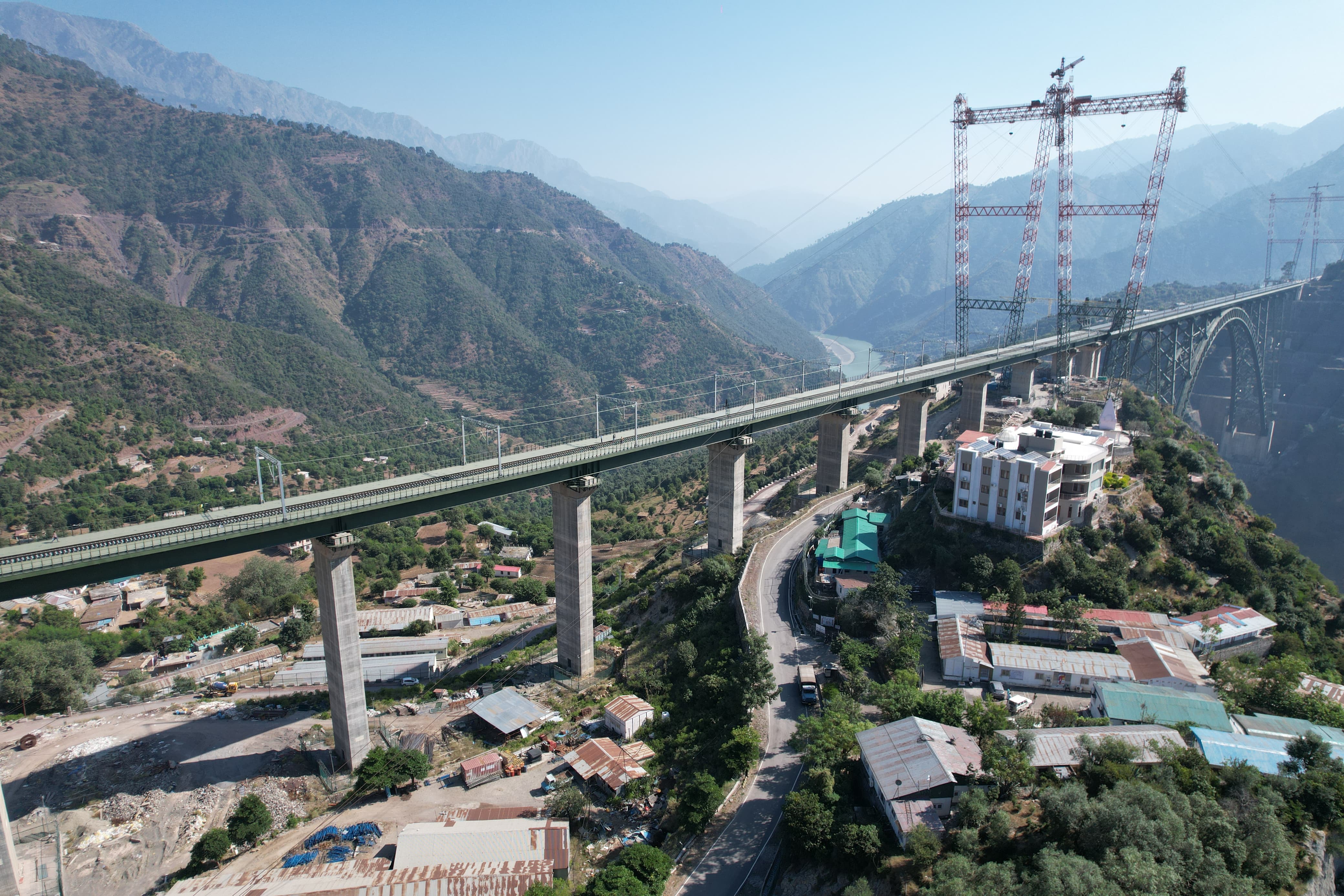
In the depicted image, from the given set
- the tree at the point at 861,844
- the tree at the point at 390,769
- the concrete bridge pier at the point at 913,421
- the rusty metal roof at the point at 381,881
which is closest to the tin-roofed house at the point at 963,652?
the tree at the point at 861,844

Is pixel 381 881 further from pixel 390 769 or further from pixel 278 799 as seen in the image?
pixel 278 799

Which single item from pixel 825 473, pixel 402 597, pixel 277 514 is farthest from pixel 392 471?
pixel 277 514

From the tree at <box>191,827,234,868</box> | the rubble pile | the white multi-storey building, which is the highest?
the white multi-storey building

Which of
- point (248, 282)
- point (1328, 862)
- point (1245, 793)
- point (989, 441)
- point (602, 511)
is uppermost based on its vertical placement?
point (248, 282)

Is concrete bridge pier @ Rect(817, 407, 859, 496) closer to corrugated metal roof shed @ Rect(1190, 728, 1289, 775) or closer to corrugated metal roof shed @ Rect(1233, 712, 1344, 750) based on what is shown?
corrugated metal roof shed @ Rect(1233, 712, 1344, 750)

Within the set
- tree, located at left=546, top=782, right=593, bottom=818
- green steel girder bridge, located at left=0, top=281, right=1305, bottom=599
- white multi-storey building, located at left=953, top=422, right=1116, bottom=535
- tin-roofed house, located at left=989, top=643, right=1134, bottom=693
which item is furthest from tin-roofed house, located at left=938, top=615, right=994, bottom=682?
green steel girder bridge, located at left=0, top=281, right=1305, bottom=599

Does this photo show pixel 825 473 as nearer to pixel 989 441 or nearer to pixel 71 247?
pixel 989 441
